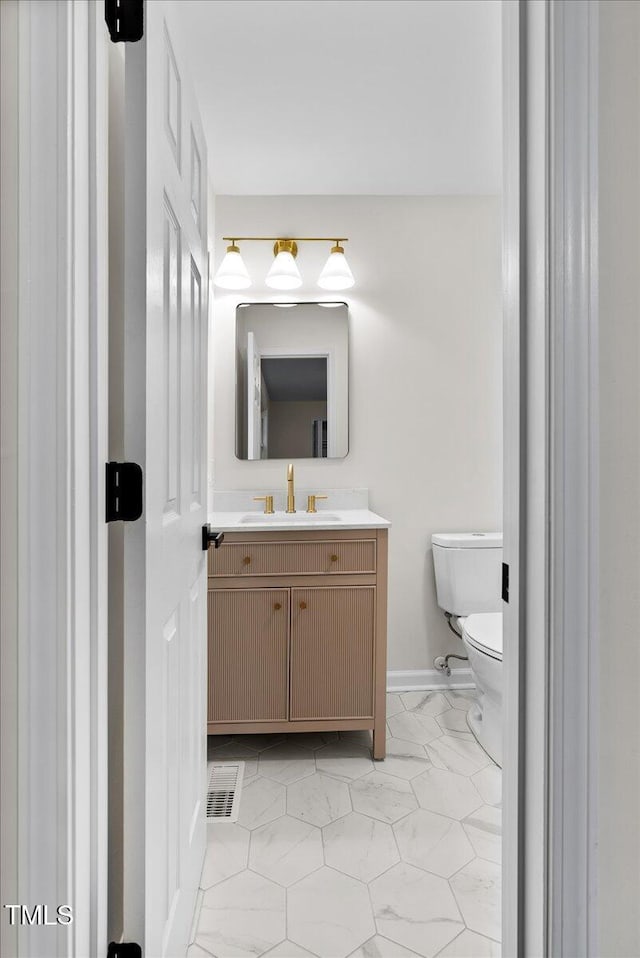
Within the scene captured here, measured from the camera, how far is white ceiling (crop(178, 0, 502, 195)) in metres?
1.61

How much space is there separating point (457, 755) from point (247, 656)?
869 mm

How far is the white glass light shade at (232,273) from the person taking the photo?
2.52 metres

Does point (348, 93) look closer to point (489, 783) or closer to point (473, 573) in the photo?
point (473, 573)

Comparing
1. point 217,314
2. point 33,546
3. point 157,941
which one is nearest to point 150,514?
point 33,546

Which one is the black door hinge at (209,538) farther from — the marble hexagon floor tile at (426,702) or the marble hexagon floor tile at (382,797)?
the marble hexagon floor tile at (426,702)

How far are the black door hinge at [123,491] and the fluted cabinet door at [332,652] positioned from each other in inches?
53.6

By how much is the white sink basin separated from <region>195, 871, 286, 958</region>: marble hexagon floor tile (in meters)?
1.32

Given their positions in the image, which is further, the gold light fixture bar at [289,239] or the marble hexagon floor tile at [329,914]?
the gold light fixture bar at [289,239]

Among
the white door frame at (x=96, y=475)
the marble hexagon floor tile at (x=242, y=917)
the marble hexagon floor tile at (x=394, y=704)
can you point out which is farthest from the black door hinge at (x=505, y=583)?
the marble hexagon floor tile at (x=394, y=704)

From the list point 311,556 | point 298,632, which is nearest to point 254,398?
point 311,556

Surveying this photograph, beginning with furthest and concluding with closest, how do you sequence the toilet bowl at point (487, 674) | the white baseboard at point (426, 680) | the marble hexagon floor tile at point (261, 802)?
the white baseboard at point (426, 680)
the toilet bowl at point (487, 674)
the marble hexagon floor tile at point (261, 802)

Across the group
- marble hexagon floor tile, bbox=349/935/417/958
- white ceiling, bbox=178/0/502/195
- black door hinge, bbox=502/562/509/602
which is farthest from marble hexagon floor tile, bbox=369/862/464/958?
white ceiling, bbox=178/0/502/195

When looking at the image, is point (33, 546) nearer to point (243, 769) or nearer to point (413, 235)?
point (243, 769)

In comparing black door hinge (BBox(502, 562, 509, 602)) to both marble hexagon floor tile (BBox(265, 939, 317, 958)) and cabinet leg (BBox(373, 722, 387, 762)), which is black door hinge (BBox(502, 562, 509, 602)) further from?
cabinet leg (BBox(373, 722, 387, 762))
